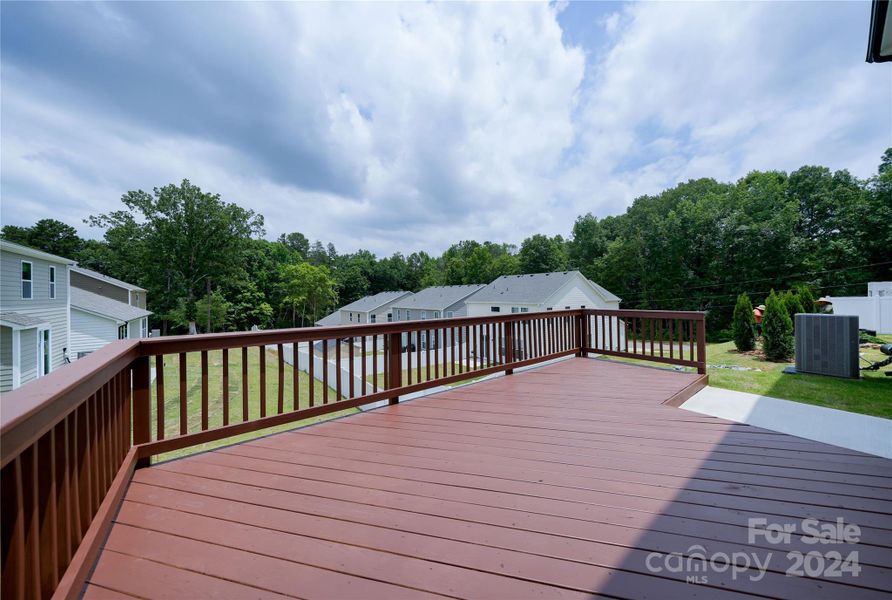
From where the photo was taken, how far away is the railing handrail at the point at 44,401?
78 cm

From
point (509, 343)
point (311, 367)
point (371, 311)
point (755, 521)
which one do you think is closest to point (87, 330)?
point (311, 367)

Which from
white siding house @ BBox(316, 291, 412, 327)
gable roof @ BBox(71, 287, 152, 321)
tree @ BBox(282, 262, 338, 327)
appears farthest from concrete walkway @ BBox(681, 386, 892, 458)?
tree @ BBox(282, 262, 338, 327)

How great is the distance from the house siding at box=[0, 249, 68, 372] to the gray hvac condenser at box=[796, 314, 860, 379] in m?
13.1

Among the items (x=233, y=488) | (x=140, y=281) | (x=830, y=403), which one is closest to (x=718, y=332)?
(x=830, y=403)

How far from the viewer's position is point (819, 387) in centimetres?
503

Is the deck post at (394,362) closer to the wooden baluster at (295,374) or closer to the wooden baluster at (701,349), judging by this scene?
the wooden baluster at (295,374)

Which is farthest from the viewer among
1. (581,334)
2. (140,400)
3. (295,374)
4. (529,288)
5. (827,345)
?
(529,288)

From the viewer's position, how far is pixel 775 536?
5.15ft

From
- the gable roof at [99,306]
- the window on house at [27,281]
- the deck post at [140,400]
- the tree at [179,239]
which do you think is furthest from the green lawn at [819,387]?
the tree at [179,239]

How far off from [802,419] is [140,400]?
17.1 feet

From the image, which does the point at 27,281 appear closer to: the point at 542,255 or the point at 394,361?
the point at 394,361

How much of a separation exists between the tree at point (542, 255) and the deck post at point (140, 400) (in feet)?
102

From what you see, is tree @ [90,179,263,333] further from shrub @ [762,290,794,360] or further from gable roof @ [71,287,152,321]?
shrub @ [762,290,794,360]

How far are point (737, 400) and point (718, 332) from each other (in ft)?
64.0
